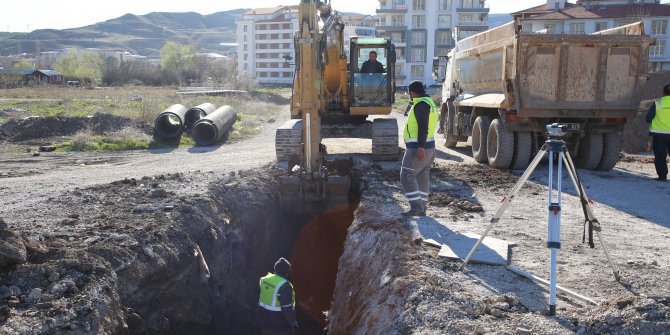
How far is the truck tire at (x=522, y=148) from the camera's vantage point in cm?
1269

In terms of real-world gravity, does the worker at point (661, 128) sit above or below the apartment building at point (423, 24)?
below

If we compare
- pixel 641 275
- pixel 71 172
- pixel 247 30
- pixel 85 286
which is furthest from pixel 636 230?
pixel 247 30

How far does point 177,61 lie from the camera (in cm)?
8756

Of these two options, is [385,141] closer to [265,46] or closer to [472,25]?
[472,25]

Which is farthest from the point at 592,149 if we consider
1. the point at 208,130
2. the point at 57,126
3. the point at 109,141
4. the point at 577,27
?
the point at 577,27

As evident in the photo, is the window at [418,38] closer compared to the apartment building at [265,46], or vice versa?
the window at [418,38]

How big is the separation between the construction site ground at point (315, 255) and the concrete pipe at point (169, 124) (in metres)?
6.06

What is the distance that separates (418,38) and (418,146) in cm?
7081

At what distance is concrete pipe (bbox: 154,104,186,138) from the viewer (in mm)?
19688

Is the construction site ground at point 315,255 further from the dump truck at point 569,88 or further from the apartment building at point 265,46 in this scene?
the apartment building at point 265,46

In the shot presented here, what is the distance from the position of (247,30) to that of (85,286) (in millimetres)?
101091

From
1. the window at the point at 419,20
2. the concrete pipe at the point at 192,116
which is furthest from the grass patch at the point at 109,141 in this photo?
the window at the point at 419,20

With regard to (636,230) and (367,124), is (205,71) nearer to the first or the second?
(367,124)

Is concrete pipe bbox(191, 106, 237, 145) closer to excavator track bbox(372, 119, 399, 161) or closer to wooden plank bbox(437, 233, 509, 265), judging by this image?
excavator track bbox(372, 119, 399, 161)
